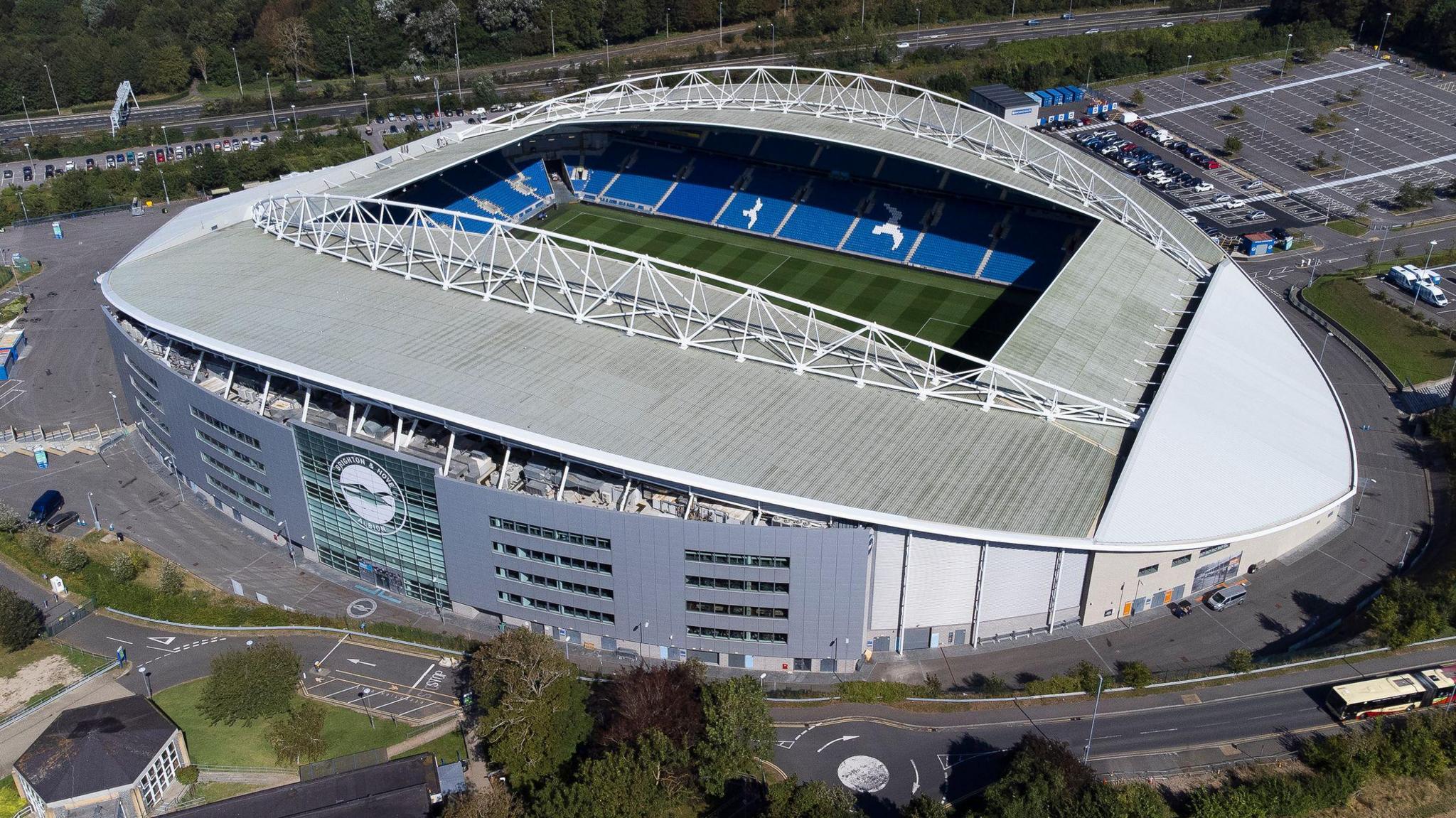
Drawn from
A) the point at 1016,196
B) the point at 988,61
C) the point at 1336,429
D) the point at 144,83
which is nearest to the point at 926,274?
the point at 1016,196

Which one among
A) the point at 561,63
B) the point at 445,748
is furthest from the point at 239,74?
the point at 445,748

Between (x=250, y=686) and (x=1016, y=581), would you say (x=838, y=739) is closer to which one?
(x=1016, y=581)

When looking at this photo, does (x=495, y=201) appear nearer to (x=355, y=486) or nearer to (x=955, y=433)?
(x=355, y=486)

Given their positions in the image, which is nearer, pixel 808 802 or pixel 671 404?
pixel 808 802

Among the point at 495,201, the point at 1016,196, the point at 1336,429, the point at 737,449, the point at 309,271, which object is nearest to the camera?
the point at 737,449

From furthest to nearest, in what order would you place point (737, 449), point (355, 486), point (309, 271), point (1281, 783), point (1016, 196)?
point (1016, 196)
point (309, 271)
point (355, 486)
point (737, 449)
point (1281, 783)

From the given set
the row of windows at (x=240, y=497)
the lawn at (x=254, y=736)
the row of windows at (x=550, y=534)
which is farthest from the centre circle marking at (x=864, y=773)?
the row of windows at (x=240, y=497)
